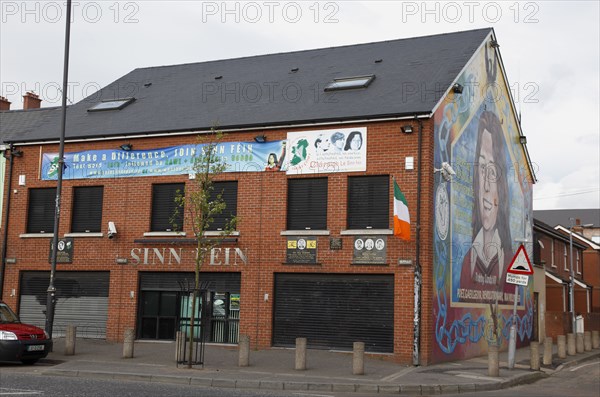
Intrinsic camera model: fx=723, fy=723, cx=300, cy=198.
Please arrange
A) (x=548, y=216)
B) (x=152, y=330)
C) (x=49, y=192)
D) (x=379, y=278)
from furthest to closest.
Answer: (x=548, y=216) < (x=49, y=192) < (x=152, y=330) < (x=379, y=278)

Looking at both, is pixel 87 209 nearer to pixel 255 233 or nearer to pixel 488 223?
pixel 255 233

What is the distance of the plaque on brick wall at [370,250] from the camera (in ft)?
67.0

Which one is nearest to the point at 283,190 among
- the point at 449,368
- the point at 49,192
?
the point at 449,368

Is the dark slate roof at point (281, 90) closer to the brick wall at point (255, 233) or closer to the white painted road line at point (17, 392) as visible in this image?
the brick wall at point (255, 233)

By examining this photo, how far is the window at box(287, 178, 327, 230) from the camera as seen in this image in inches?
847

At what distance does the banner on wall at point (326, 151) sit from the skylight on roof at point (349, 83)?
8.49ft

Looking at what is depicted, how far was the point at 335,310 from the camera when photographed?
68.9 feet

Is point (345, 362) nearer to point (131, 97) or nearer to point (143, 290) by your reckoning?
point (143, 290)

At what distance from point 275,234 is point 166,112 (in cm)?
654

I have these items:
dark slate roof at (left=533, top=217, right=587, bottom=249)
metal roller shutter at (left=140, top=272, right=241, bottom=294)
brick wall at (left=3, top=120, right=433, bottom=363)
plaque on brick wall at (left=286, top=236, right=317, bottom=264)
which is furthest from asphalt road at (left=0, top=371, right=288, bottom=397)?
dark slate roof at (left=533, top=217, right=587, bottom=249)

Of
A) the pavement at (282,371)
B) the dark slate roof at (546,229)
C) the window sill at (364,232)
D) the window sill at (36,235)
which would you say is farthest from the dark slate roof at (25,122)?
the dark slate roof at (546,229)

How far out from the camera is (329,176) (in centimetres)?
2138

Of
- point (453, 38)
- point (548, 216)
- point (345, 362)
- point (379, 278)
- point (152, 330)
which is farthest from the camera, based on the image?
point (548, 216)

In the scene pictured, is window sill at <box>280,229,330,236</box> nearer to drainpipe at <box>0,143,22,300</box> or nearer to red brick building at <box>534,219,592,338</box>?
drainpipe at <box>0,143,22,300</box>
